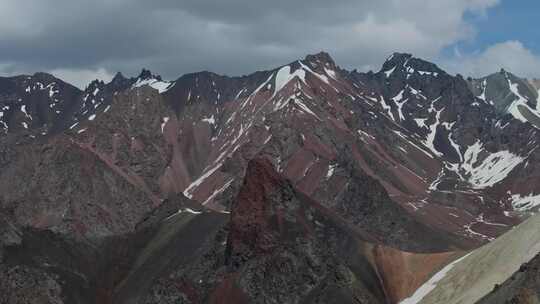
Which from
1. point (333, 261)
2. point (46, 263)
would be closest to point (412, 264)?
point (333, 261)

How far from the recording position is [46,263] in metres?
197

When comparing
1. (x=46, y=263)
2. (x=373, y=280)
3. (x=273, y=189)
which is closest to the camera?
(x=373, y=280)

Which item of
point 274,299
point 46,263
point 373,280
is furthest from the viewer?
point 46,263

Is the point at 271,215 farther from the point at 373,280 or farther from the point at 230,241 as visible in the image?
the point at 373,280

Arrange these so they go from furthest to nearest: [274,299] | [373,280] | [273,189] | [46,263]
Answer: [46,263] < [273,189] < [373,280] < [274,299]

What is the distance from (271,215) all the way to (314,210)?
1719 cm

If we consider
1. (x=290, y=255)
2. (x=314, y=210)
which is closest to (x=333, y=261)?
(x=290, y=255)

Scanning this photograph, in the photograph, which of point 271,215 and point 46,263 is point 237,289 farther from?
point 46,263

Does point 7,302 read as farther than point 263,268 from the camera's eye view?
Yes

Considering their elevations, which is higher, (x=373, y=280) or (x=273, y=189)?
(x=273, y=189)

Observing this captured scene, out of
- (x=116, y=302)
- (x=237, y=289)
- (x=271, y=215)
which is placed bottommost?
(x=116, y=302)

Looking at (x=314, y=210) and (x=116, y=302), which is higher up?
(x=314, y=210)

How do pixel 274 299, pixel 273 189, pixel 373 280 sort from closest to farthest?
pixel 274 299
pixel 373 280
pixel 273 189

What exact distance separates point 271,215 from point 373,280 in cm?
2565
